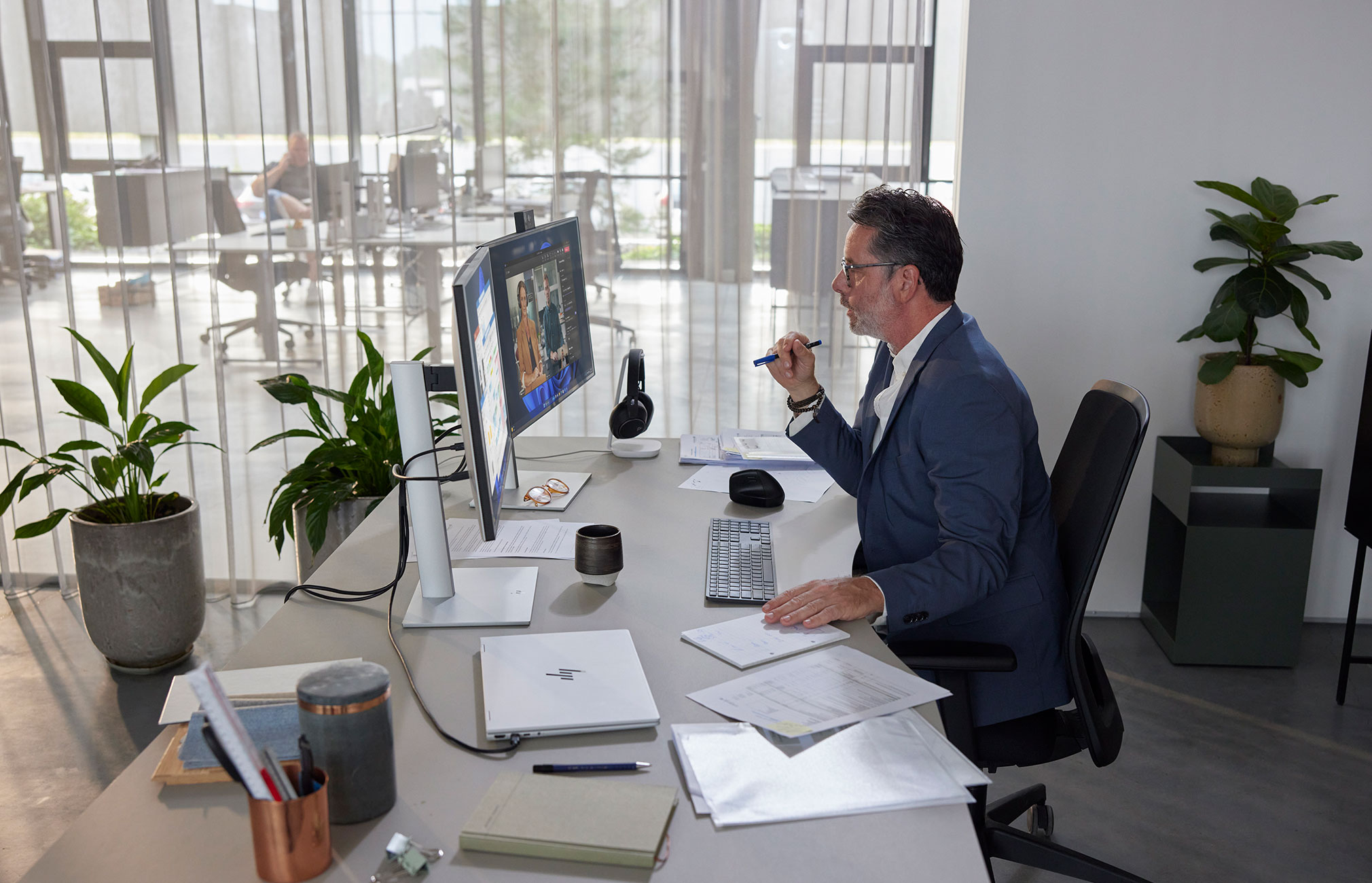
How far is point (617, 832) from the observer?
106 cm

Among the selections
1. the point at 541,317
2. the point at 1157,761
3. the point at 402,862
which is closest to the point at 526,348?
the point at 541,317

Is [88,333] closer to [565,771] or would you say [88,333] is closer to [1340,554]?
[565,771]

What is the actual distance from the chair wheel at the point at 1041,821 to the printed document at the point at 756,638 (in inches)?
42.4

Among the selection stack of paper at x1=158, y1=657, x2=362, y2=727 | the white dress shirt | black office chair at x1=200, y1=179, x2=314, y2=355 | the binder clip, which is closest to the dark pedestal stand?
the white dress shirt

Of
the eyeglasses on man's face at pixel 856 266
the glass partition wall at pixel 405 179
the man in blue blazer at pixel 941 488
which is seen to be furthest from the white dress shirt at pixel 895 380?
the glass partition wall at pixel 405 179

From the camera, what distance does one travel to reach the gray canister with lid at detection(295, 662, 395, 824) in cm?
104

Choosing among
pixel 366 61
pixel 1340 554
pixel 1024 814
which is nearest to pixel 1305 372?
pixel 1340 554

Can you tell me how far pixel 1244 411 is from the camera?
10.3ft

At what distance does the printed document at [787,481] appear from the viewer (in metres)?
2.29

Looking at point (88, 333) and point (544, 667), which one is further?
point (88, 333)

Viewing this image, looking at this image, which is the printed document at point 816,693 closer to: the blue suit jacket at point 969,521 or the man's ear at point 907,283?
the blue suit jacket at point 969,521

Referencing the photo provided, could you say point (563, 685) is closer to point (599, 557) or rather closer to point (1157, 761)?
point (599, 557)

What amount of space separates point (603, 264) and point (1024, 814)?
2.13 metres

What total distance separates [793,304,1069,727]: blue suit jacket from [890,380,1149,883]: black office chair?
0.04m
